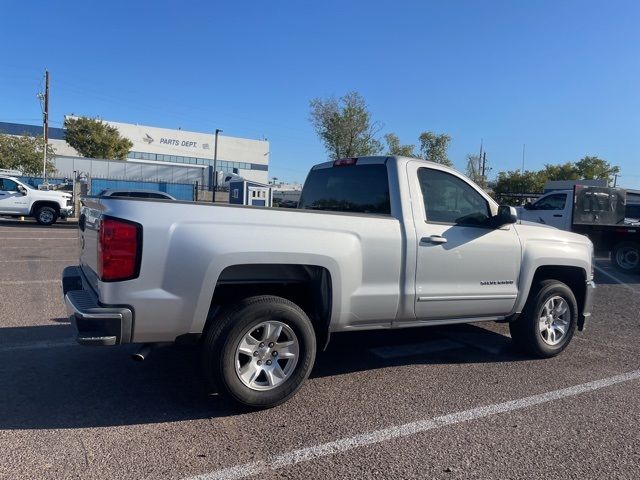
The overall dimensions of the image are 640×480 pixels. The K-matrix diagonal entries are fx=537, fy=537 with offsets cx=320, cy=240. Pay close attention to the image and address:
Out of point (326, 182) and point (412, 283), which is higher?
point (326, 182)

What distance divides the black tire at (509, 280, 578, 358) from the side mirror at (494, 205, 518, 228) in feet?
3.01

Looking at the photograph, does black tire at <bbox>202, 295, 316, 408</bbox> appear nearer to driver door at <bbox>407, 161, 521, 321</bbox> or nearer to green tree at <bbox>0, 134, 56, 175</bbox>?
driver door at <bbox>407, 161, 521, 321</bbox>

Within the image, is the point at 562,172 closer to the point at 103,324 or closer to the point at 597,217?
the point at 597,217

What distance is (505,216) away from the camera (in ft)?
16.4

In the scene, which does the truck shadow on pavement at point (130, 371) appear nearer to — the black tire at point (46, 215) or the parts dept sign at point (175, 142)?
the black tire at point (46, 215)

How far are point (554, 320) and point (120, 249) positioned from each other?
14.4 feet

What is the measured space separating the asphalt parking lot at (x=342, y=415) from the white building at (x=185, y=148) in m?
67.9

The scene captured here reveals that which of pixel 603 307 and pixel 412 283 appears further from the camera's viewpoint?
pixel 603 307

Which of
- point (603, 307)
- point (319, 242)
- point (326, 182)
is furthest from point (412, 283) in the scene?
point (603, 307)

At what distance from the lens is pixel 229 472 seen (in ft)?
10.2

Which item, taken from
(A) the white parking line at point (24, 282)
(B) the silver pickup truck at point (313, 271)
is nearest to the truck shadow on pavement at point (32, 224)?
(A) the white parking line at point (24, 282)

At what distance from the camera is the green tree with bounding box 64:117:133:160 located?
53000 mm

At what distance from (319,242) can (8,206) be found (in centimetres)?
2017

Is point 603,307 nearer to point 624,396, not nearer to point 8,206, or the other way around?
point 624,396
